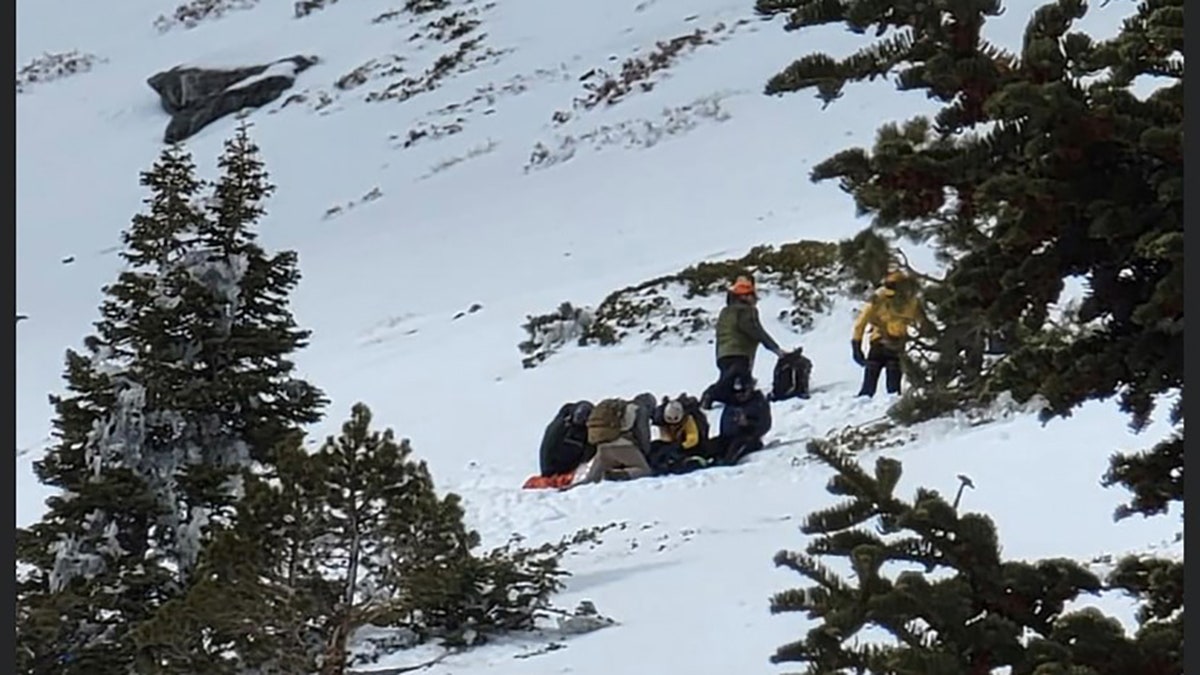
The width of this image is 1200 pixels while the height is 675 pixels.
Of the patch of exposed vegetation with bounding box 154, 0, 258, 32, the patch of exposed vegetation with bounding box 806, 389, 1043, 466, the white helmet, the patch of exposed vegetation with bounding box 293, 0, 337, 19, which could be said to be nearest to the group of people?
the white helmet

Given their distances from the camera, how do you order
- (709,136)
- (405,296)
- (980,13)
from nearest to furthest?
(980,13) < (405,296) < (709,136)

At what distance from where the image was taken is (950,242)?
208 cm

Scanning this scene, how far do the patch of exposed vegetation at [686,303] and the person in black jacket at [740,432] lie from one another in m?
3.45

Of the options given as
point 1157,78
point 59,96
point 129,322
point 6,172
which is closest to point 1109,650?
point 1157,78

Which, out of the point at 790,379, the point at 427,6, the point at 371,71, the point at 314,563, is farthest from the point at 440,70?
the point at 314,563

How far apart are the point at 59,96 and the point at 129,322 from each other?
79.0 ft

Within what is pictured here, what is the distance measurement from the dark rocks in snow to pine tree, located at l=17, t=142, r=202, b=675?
19392 millimetres

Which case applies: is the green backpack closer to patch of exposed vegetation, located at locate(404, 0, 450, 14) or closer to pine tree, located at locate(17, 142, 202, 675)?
pine tree, located at locate(17, 142, 202, 675)

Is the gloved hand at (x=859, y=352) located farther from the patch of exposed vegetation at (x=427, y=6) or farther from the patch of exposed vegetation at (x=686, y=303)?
the patch of exposed vegetation at (x=427, y=6)

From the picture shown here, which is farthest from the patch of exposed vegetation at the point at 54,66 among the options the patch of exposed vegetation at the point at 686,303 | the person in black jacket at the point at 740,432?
the person in black jacket at the point at 740,432

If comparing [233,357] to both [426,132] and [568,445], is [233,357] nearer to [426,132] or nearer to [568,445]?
[568,445]

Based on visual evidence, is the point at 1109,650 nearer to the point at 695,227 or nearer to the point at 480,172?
the point at 695,227

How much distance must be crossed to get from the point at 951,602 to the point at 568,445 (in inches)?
287

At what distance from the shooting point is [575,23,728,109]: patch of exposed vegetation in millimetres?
23375
